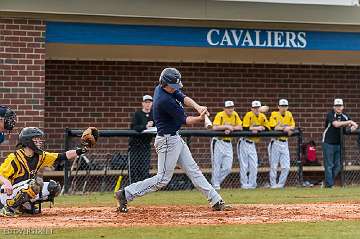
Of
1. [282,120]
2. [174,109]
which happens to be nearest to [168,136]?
[174,109]

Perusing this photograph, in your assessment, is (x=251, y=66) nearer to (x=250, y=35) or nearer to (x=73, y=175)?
(x=250, y=35)

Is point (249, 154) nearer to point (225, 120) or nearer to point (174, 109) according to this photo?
point (225, 120)

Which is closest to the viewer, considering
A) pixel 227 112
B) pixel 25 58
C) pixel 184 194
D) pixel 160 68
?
pixel 184 194

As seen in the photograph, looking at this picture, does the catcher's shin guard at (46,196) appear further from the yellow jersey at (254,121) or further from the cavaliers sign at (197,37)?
the yellow jersey at (254,121)

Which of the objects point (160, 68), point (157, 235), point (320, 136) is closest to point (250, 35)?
point (160, 68)

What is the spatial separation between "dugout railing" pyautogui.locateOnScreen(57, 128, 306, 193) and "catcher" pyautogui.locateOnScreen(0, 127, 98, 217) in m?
5.10

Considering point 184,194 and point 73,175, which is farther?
point 73,175

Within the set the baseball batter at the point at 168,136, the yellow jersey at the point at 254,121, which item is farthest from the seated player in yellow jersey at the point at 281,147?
the baseball batter at the point at 168,136

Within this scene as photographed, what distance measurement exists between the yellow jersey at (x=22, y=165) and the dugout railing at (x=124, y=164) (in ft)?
16.8

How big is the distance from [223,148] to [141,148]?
67.9 inches

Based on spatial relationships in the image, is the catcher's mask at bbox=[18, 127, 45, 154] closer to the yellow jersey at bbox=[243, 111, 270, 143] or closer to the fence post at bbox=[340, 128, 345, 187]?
the yellow jersey at bbox=[243, 111, 270, 143]

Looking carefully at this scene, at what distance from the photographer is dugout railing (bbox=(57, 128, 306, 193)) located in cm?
1586

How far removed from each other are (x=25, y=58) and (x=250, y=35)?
4833mm

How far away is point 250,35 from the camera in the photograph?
17.5 m
